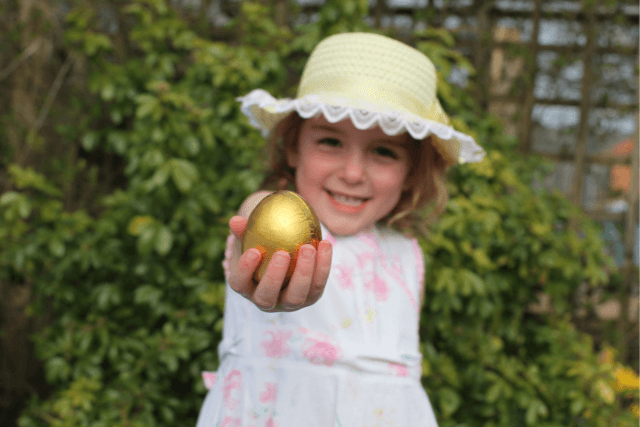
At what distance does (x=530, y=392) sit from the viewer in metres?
2.07

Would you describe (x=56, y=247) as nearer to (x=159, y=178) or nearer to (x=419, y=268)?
(x=159, y=178)

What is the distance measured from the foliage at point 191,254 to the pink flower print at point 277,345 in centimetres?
95

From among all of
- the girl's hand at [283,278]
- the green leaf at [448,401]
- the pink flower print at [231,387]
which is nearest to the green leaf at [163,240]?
the pink flower print at [231,387]

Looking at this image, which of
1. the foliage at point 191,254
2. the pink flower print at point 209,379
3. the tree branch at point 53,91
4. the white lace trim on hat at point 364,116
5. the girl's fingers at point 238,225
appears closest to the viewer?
the girl's fingers at point 238,225

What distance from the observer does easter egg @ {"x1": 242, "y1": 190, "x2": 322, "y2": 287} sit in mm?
798

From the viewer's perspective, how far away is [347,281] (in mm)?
1100

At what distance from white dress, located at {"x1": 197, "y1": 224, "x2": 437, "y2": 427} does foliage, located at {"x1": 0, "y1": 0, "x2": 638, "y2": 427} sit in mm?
901

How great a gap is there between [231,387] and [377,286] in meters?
0.39

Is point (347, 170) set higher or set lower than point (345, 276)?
higher

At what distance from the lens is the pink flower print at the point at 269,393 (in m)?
1.02

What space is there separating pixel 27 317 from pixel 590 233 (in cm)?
299

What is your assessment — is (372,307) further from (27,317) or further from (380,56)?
(27,317)

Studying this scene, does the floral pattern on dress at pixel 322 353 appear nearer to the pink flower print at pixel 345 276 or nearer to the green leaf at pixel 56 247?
the pink flower print at pixel 345 276

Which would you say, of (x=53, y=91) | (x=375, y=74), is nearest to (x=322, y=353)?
(x=375, y=74)
